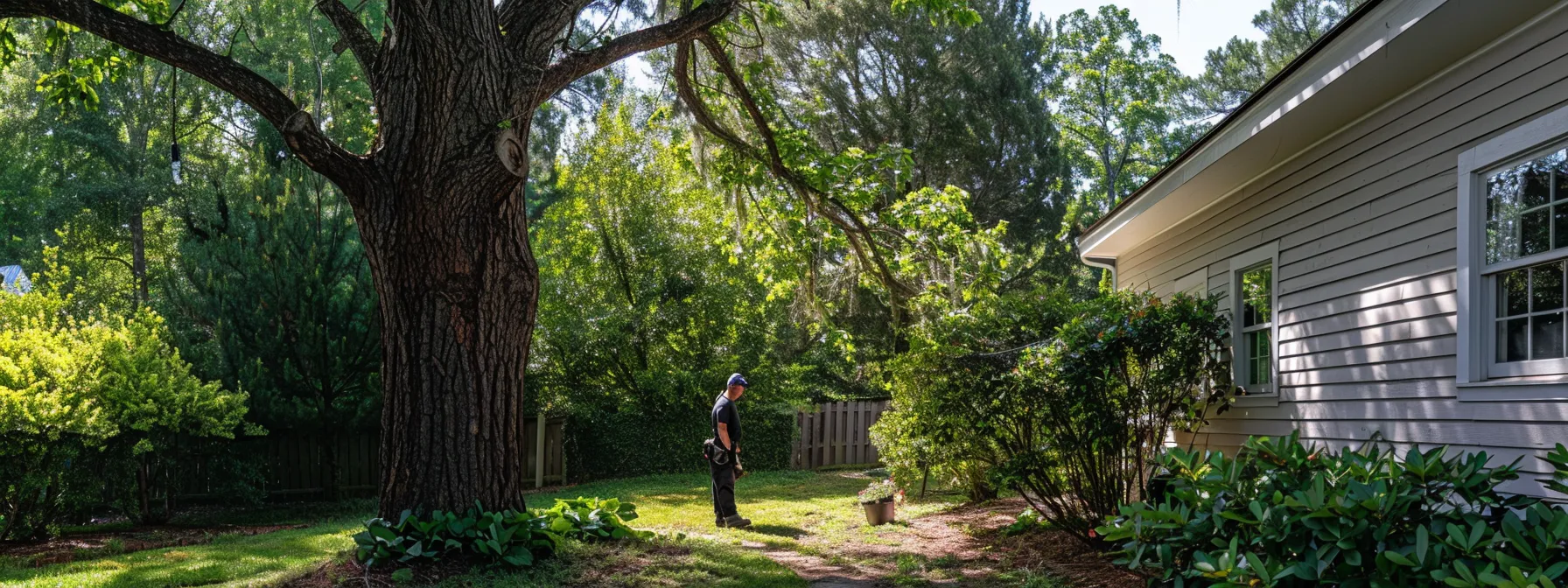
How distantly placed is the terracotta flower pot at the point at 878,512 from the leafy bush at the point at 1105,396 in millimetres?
1937

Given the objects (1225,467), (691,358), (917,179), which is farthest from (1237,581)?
(917,179)

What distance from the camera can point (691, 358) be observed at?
61.1 ft

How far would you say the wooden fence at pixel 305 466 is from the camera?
13.2 m

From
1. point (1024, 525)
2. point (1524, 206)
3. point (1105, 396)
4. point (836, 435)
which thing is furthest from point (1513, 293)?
point (836, 435)

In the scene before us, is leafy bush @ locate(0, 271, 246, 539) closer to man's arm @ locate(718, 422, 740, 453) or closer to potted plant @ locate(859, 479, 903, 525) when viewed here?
man's arm @ locate(718, 422, 740, 453)

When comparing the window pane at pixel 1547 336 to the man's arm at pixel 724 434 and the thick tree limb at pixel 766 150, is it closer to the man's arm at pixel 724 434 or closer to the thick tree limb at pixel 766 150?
the man's arm at pixel 724 434

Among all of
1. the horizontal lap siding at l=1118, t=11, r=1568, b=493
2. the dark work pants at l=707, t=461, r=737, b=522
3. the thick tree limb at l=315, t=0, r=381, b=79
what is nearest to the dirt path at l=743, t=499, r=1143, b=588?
the dark work pants at l=707, t=461, r=737, b=522

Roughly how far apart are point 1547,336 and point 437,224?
6540mm

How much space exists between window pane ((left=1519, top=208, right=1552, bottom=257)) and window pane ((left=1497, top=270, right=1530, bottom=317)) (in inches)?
4.4

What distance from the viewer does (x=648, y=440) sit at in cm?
1789

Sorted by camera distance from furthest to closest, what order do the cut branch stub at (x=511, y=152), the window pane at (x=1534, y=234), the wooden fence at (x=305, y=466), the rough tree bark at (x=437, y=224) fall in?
the wooden fence at (x=305, y=466) → the cut branch stub at (x=511, y=152) → the rough tree bark at (x=437, y=224) → the window pane at (x=1534, y=234)

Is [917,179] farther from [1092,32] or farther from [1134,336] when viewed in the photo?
[1134,336]

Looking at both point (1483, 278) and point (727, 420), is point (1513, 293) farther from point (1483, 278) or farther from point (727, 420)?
point (727, 420)

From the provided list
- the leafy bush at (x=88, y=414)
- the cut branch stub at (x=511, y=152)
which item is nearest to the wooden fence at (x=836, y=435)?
the leafy bush at (x=88, y=414)
